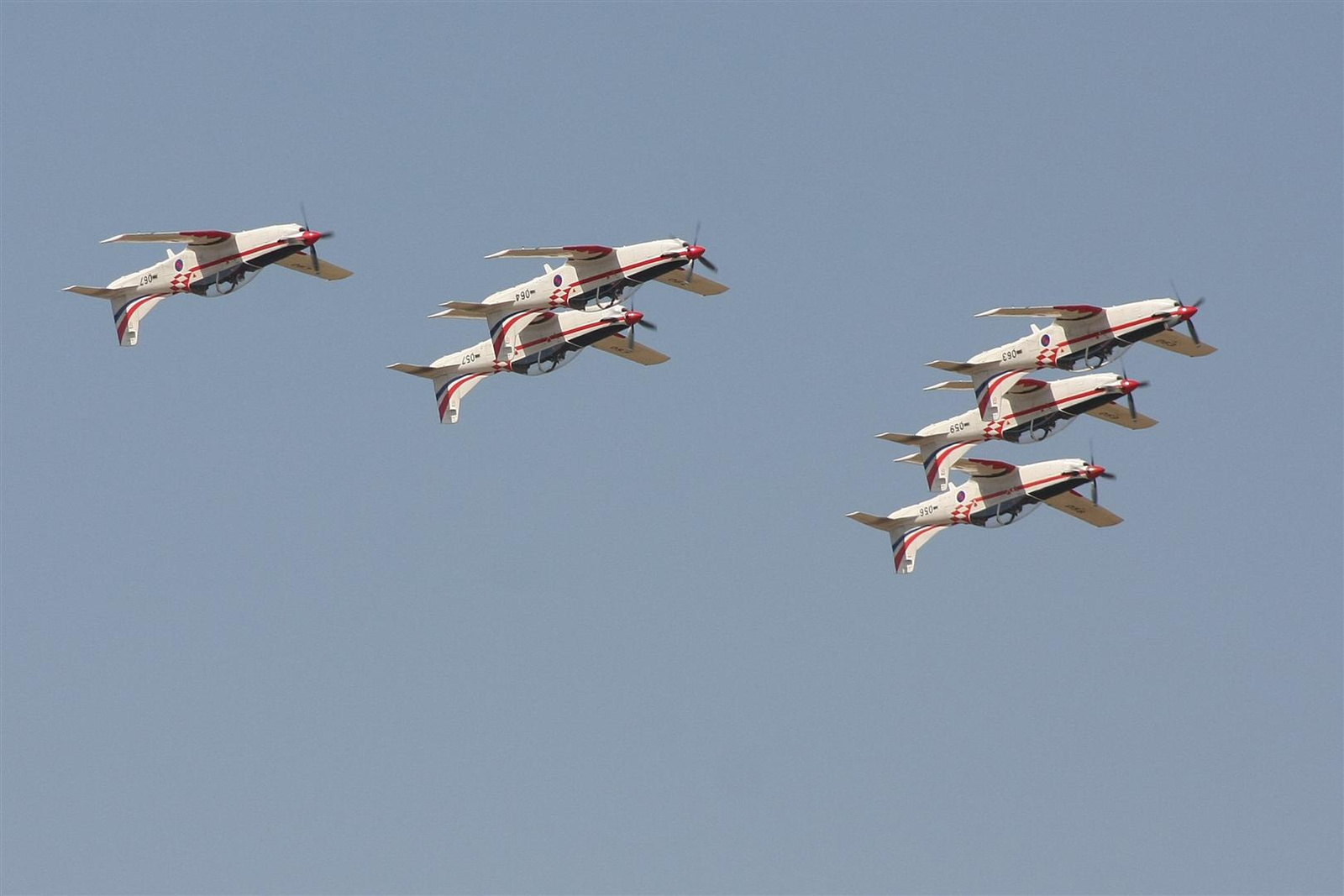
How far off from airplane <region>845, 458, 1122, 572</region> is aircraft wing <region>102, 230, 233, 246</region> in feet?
131

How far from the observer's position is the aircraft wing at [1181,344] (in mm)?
182750

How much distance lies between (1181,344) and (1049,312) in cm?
1096

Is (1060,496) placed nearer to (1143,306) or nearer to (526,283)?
(1143,306)

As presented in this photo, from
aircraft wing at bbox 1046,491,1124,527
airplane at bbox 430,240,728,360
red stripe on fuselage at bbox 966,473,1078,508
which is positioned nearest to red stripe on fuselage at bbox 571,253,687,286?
airplane at bbox 430,240,728,360

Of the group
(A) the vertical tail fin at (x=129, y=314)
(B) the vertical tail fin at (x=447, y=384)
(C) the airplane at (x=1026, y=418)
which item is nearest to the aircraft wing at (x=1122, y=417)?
(C) the airplane at (x=1026, y=418)

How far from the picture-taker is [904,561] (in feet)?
614

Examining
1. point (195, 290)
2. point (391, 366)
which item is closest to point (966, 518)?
point (391, 366)

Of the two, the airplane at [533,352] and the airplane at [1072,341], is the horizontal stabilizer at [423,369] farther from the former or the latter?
the airplane at [1072,341]

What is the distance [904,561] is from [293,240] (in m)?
41.0

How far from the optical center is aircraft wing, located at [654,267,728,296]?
185500 mm

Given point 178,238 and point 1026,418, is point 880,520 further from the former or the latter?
point 178,238

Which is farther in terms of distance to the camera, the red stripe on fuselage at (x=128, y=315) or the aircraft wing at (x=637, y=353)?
the aircraft wing at (x=637, y=353)

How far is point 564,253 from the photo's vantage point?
177250mm

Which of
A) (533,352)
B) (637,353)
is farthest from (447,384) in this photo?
(637,353)
